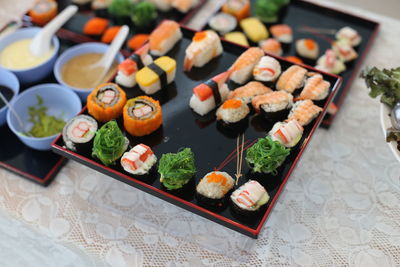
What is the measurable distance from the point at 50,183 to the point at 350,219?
1.20 meters

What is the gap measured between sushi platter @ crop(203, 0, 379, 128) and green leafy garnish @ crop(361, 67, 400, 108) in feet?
1.23

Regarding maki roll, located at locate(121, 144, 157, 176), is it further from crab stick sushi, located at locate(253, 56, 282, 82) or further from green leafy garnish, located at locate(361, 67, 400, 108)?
green leafy garnish, located at locate(361, 67, 400, 108)

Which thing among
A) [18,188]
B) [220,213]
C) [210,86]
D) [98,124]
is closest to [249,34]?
[210,86]

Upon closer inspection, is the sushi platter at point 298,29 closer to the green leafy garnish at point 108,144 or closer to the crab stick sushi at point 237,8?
the crab stick sushi at point 237,8

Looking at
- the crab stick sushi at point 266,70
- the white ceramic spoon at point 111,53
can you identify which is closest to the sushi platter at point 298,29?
the crab stick sushi at point 266,70

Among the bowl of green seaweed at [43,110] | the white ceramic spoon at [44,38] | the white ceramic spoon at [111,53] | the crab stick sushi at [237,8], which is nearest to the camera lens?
the bowl of green seaweed at [43,110]

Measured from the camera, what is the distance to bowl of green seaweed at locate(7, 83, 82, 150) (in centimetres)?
180

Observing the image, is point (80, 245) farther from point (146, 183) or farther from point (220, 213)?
point (220, 213)

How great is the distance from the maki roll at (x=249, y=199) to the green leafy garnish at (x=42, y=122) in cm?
88

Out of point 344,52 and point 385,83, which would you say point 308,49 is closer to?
point 344,52

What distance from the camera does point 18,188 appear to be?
1705 millimetres

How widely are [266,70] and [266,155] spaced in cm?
43

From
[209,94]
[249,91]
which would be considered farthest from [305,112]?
[209,94]

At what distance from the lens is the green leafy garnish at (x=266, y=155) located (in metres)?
1.40
